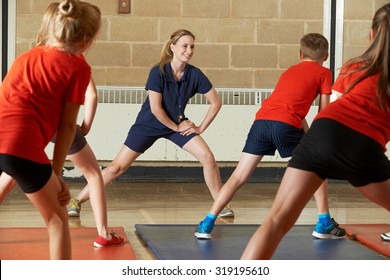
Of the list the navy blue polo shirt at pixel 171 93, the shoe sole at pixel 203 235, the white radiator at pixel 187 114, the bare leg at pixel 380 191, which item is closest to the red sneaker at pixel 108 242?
the shoe sole at pixel 203 235

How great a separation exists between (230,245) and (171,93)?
1275 mm

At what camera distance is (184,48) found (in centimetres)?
534

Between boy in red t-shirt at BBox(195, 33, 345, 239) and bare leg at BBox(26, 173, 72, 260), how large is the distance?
73.6 inches

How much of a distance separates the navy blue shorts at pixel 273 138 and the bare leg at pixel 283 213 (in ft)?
5.94

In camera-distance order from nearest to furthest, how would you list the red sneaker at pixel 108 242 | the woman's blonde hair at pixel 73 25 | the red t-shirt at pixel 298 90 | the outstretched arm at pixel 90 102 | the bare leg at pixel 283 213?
the bare leg at pixel 283 213 < the woman's blonde hair at pixel 73 25 < the outstretched arm at pixel 90 102 < the red sneaker at pixel 108 242 < the red t-shirt at pixel 298 90

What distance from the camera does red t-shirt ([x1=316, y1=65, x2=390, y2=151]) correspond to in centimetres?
289

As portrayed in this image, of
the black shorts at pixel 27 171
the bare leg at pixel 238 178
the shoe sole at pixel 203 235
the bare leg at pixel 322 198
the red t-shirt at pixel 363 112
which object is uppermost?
the red t-shirt at pixel 363 112

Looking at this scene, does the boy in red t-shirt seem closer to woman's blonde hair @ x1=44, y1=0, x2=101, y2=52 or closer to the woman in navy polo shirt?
the woman in navy polo shirt

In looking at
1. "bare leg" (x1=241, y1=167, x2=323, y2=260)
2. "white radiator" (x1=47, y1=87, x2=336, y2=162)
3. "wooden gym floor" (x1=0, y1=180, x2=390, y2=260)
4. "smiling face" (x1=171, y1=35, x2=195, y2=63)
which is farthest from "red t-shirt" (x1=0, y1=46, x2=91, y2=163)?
"white radiator" (x1=47, y1=87, x2=336, y2=162)

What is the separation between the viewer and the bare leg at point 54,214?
2.89m

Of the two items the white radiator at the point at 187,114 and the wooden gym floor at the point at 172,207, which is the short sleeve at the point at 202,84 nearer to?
the wooden gym floor at the point at 172,207

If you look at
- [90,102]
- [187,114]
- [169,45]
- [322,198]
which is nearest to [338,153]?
[90,102]

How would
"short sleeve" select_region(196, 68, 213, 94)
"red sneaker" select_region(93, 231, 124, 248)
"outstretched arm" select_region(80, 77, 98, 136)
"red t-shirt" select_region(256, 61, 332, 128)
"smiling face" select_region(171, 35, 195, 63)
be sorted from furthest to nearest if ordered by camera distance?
"short sleeve" select_region(196, 68, 213, 94) → "smiling face" select_region(171, 35, 195, 63) → "red t-shirt" select_region(256, 61, 332, 128) → "red sneaker" select_region(93, 231, 124, 248) → "outstretched arm" select_region(80, 77, 98, 136)

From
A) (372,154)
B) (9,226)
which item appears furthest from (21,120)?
(9,226)
